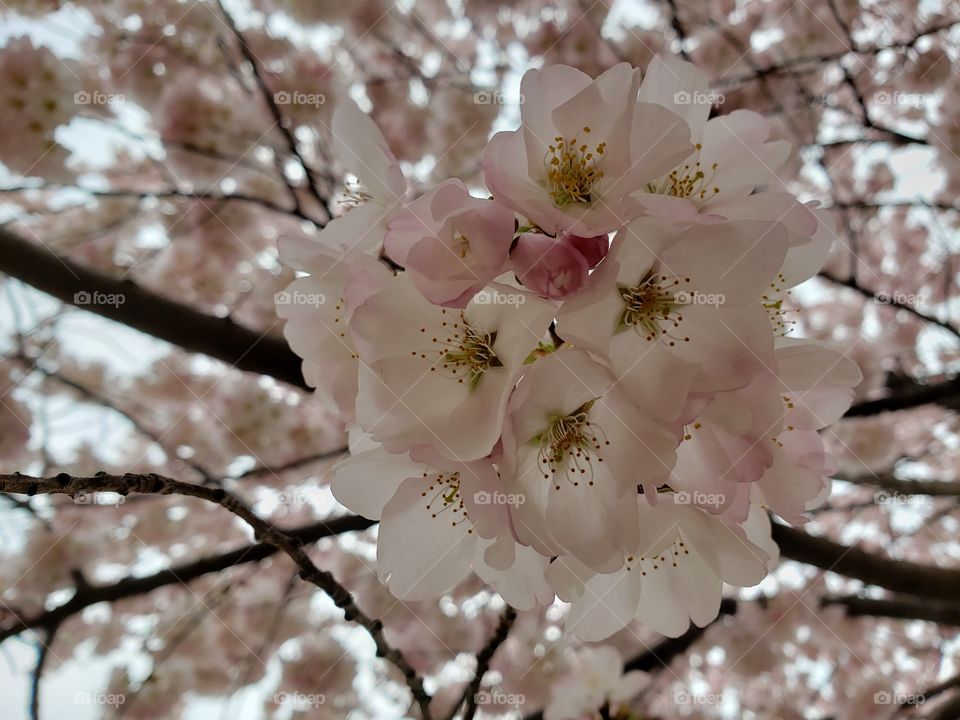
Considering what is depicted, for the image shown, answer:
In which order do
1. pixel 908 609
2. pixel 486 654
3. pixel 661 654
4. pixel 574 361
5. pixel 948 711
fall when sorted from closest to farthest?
pixel 574 361
pixel 486 654
pixel 948 711
pixel 908 609
pixel 661 654

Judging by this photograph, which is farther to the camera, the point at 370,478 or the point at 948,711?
the point at 948,711

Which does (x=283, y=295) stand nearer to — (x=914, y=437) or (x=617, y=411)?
(x=617, y=411)

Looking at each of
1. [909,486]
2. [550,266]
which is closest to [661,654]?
[909,486]

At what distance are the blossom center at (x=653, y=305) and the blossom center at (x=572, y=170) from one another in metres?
0.11

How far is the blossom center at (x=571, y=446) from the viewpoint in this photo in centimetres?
63

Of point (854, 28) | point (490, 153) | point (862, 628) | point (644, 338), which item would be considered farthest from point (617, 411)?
point (862, 628)

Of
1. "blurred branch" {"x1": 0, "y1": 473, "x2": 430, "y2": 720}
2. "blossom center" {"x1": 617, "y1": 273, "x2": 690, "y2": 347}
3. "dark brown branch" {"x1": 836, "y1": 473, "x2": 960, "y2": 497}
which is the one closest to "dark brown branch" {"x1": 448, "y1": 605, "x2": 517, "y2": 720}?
"blurred branch" {"x1": 0, "y1": 473, "x2": 430, "y2": 720}

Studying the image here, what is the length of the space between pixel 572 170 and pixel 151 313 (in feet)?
3.53

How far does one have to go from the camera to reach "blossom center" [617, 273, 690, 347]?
0.65m

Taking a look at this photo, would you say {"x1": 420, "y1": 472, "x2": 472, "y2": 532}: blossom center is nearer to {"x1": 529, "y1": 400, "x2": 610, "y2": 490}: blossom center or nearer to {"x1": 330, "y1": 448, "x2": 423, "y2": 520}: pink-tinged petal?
{"x1": 330, "y1": 448, "x2": 423, "y2": 520}: pink-tinged petal

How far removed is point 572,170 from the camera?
2.16ft

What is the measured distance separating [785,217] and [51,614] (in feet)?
5.47

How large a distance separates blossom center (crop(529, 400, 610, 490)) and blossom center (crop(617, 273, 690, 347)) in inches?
4.1

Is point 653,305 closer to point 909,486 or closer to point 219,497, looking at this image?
point 219,497
